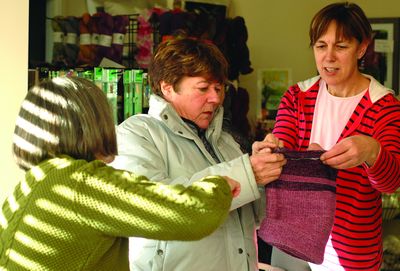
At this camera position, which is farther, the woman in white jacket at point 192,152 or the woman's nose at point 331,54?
the woman's nose at point 331,54

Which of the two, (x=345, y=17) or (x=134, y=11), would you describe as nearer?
(x=345, y=17)

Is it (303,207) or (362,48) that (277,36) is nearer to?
(362,48)

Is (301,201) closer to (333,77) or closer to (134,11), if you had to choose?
(333,77)

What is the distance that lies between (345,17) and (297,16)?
236cm

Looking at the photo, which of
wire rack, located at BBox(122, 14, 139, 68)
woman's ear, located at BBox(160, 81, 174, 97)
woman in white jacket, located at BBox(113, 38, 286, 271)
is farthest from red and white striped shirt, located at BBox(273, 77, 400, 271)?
wire rack, located at BBox(122, 14, 139, 68)

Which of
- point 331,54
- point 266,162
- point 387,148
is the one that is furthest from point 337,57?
point 266,162

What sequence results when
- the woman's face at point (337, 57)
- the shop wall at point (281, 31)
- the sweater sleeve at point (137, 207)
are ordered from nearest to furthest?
the sweater sleeve at point (137, 207) < the woman's face at point (337, 57) < the shop wall at point (281, 31)

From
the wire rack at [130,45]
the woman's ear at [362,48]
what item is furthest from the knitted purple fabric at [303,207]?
the wire rack at [130,45]

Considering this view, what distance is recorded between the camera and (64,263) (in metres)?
1.09

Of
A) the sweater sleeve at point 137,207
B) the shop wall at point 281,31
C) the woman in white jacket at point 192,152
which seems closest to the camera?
the sweater sleeve at point 137,207

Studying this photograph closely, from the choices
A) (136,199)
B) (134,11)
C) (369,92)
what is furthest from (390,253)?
(136,199)

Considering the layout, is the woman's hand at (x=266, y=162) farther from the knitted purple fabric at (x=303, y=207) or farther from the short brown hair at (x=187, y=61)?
the short brown hair at (x=187, y=61)

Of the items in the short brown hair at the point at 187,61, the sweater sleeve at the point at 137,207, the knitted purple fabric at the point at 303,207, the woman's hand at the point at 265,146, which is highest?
the short brown hair at the point at 187,61

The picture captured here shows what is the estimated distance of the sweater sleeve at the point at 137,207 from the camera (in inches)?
42.3
